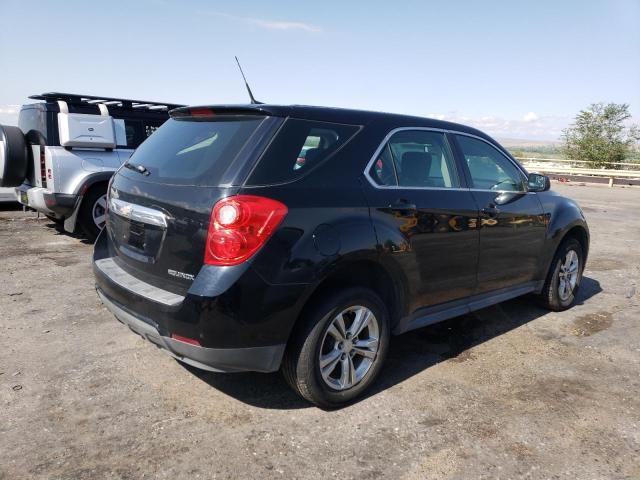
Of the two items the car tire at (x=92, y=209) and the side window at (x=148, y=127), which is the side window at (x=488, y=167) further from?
→ the side window at (x=148, y=127)

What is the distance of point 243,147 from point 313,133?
1.46 ft

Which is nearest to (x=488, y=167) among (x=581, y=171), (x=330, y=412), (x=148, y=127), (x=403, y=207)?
(x=403, y=207)

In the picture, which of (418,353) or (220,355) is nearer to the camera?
(220,355)

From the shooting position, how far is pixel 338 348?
3170 millimetres

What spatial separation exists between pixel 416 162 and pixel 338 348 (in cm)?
141

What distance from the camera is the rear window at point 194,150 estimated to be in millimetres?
2918

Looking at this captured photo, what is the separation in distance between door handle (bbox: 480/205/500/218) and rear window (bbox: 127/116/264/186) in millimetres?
1962

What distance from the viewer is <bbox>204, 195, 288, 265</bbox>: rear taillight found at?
8.75 ft

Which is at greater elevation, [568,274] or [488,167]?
[488,167]

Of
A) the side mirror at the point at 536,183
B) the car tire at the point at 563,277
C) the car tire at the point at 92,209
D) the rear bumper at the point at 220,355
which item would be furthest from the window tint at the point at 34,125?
the car tire at the point at 563,277

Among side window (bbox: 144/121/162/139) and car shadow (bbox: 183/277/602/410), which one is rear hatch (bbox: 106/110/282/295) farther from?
side window (bbox: 144/121/162/139)

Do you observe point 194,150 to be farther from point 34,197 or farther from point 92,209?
point 34,197

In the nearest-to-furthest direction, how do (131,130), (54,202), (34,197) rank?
(54,202) < (34,197) < (131,130)

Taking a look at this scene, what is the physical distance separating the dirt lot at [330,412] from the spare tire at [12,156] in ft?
9.75
